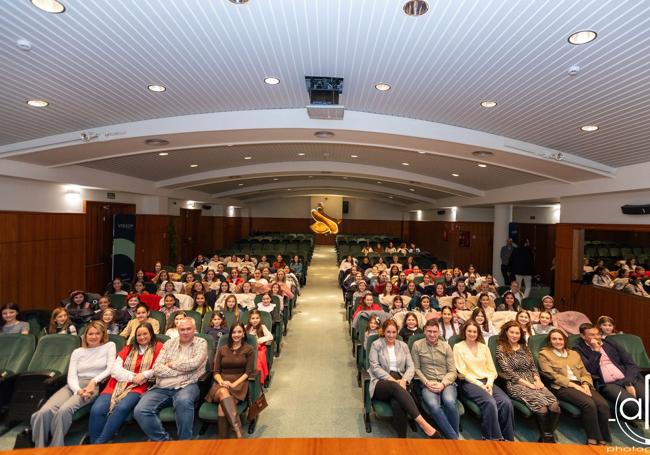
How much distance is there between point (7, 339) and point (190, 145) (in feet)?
12.5

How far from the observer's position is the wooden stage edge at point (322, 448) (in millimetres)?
1379

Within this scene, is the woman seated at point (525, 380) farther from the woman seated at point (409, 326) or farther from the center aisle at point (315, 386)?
the center aisle at point (315, 386)

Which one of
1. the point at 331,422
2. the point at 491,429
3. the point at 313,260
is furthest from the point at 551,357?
the point at 313,260

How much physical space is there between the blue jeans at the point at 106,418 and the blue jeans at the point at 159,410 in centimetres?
13

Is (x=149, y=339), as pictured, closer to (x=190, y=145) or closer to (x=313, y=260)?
(x=190, y=145)

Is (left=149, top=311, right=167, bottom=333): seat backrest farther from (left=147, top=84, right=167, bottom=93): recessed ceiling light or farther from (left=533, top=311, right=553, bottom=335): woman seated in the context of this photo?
(left=533, top=311, right=553, bottom=335): woman seated

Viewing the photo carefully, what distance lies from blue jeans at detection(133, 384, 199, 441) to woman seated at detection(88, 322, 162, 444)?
16cm

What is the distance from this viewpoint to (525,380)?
4164 mm

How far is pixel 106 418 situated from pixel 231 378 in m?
1.22

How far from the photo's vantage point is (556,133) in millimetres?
5387

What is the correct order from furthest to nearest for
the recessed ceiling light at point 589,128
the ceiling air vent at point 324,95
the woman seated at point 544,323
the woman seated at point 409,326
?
1. the woman seated at point 544,323
2. the woman seated at point 409,326
3. the recessed ceiling light at point 589,128
4. the ceiling air vent at point 324,95

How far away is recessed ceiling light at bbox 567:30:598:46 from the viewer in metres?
2.82

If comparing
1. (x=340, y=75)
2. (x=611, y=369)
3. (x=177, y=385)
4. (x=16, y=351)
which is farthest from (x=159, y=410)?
(x=611, y=369)

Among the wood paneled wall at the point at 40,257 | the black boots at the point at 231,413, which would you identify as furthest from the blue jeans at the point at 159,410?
the wood paneled wall at the point at 40,257
